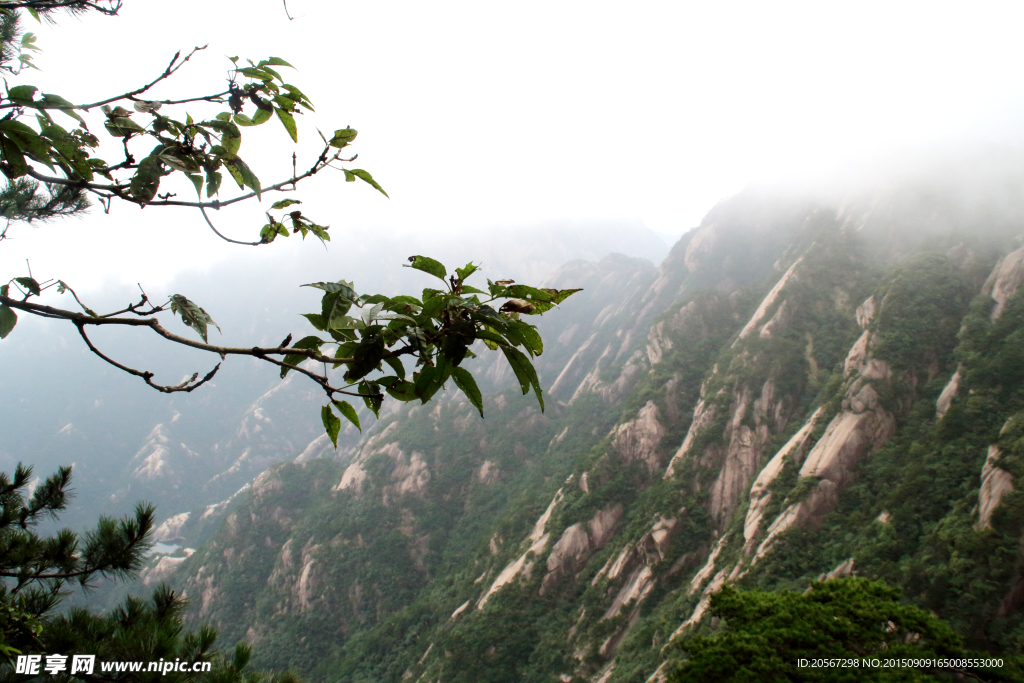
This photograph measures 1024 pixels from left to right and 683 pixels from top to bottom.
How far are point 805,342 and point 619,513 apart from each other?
1098cm

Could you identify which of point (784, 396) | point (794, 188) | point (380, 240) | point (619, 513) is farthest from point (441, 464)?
point (380, 240)

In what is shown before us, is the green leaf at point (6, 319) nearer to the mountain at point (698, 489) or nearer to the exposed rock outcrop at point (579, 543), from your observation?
the mountain at point (698, 489)

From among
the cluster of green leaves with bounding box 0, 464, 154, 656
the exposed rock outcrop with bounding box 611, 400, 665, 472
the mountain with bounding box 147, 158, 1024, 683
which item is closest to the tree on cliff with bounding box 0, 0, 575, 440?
the cluster of green leaves with bounding box 0, 464, 154, 656

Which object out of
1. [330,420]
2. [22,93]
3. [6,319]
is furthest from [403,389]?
[22,93]

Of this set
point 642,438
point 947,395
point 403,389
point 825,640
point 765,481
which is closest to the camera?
point 403,389

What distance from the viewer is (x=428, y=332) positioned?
91cm

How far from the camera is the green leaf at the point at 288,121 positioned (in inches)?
45.8

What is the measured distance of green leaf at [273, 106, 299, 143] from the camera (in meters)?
1.16

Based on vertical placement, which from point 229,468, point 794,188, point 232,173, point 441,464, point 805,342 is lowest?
point 229,468

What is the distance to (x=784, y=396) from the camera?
1891 cm

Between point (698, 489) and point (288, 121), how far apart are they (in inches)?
757

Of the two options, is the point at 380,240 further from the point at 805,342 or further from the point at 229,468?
the point at 805,342

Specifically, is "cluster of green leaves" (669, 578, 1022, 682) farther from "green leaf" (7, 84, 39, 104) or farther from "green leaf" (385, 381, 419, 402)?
"green leaf" (7, 84, 39, 104)

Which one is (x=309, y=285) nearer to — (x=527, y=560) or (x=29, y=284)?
(x=29, y=284)
